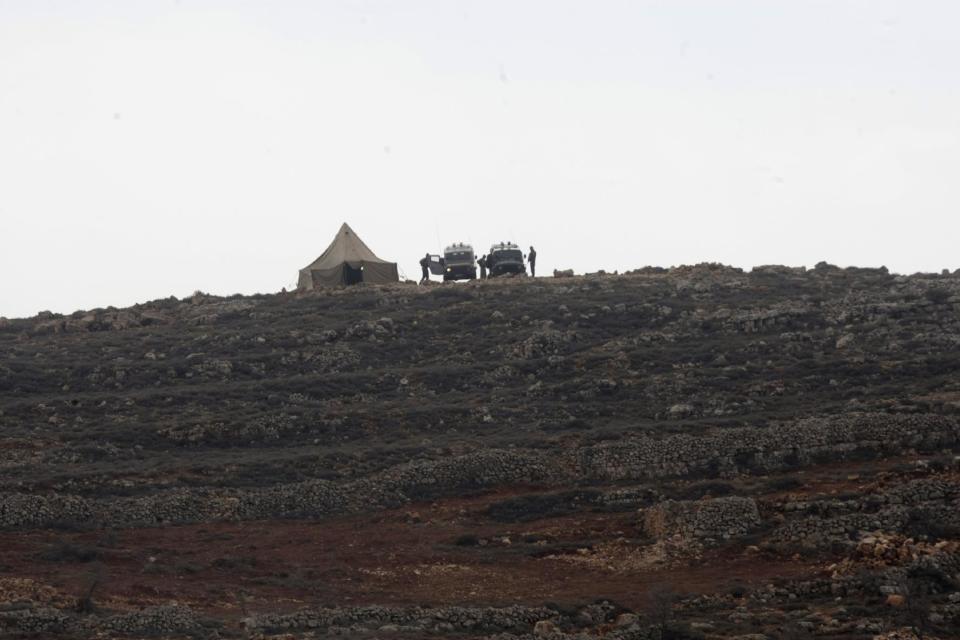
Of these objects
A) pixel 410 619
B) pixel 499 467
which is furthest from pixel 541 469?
pixel 410 619

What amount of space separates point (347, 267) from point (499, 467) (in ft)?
85.8

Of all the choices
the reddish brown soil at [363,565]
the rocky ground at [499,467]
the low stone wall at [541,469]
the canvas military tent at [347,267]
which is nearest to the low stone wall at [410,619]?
the rocky ground at [499,467]

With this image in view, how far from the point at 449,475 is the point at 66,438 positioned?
11.4 metres

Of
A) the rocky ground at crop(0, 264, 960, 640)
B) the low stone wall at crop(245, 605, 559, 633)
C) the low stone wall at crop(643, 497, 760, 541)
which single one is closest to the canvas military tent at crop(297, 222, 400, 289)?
the rocky ground at crop(0, 264, 960, 640)

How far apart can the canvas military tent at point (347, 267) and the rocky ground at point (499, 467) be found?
5.09m

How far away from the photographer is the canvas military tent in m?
58.5

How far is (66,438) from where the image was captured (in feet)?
120

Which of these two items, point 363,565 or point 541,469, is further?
point 541,469

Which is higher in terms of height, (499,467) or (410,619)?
(499,467)

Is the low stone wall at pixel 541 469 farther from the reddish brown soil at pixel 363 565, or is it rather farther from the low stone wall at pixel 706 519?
the low stone wall at pixel 706 519

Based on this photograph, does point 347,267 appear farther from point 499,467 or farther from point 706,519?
point 706,519

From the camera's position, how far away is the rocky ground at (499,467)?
2359 centimetres

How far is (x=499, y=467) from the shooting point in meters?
34.0

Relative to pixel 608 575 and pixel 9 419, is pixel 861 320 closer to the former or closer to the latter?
pixel 608 575
